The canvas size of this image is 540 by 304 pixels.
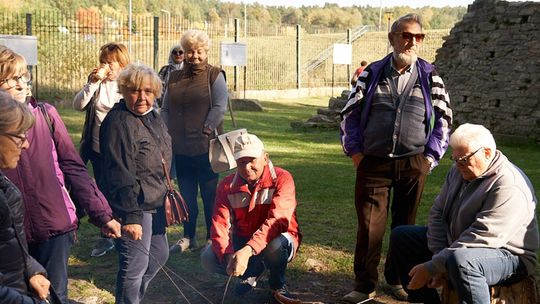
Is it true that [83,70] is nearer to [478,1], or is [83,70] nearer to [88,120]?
[478,1]

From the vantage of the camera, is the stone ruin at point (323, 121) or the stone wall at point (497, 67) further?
the stone ruin at point (323, 121)

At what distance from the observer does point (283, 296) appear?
5.22 metres

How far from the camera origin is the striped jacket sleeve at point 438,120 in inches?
206

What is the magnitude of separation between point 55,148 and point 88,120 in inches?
86.7

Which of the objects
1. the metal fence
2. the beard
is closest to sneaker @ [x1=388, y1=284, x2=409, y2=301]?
the beard

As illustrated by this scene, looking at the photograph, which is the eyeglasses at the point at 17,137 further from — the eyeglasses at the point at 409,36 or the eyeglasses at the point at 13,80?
the eyeglasses at the point at 409,36

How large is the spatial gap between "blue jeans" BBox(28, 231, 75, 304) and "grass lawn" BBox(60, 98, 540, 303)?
151 centimetres

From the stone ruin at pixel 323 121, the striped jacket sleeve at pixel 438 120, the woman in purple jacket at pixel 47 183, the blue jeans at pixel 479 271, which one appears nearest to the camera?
the woman in purple jacket at pixel 47 183

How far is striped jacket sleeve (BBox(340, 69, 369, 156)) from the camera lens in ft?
17.4

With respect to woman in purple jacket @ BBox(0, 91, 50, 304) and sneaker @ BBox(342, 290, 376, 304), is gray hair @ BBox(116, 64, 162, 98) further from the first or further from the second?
sneaker @ BBox(342, 290, 376, 304)

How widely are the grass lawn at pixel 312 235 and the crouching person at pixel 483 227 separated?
4.71 ft

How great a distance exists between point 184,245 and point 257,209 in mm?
1742

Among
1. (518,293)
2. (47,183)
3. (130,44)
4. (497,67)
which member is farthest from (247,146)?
(130,44)

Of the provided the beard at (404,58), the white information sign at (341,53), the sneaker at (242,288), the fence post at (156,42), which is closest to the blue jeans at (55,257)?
the sneaker at (242,288)
